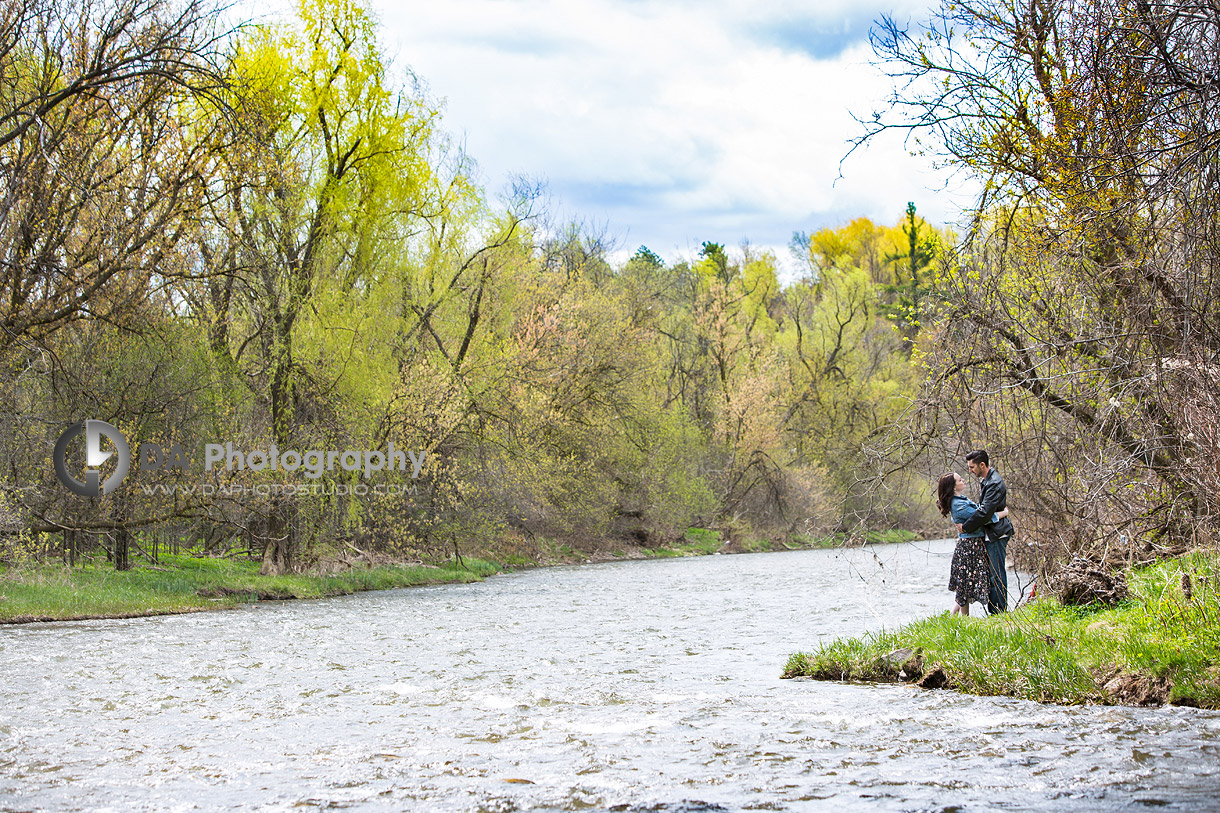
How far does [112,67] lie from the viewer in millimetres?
11820

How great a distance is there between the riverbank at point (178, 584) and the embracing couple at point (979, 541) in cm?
352

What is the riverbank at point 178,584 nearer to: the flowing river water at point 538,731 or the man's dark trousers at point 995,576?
the flowing river water at point 538,731

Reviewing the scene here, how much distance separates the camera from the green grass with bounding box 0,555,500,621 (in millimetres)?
16781

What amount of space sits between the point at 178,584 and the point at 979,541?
15652 millimetres

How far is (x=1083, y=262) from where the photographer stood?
349 inches

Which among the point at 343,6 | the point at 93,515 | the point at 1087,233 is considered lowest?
the point at 93,515

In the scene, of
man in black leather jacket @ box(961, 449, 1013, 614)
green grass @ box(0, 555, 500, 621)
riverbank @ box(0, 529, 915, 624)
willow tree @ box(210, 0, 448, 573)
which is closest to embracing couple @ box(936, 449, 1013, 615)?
man in black leather jacket @ box(961, 449, 1013, 614)

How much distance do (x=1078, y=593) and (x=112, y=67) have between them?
1220 cm

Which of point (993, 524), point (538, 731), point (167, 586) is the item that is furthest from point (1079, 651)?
point (167, 586)

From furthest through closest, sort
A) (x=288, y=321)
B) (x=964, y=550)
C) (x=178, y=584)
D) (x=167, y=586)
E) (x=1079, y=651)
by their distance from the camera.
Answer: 1. (x=288, y=321)
2. (x=178, y=584)
3. (x=167, y=586)
4. (x=964, y=550)
5. (x=1079, y=651)

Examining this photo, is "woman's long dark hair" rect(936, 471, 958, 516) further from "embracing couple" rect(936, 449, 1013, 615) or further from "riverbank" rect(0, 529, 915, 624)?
"riverbank" rect(0, 529, 915, 624)

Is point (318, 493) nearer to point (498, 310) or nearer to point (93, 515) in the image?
point (93, 515)

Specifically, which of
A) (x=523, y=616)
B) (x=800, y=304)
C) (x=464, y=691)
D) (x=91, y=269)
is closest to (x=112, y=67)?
(x=91, y=269)

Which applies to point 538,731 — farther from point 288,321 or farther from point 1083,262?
point 288,321
